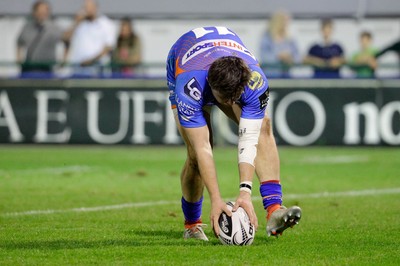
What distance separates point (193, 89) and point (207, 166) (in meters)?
0.56

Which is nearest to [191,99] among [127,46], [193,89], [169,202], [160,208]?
[193,89]

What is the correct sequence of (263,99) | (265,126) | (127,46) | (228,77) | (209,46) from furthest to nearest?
(127,46), (265,126), (209,46), (263,99), (228,77)

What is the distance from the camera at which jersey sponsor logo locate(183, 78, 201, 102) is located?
333 inches

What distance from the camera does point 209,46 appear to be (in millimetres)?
8969

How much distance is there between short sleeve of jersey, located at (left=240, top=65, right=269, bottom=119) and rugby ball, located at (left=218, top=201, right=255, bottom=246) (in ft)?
2.28

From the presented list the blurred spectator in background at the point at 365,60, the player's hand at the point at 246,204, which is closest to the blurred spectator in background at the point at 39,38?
the blurred spectator in background at the point at 365,60

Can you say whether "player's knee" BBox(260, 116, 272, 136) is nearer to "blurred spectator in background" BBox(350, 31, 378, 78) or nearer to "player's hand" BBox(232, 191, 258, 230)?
"player's hand" BBox(232, 191, 258, 230)

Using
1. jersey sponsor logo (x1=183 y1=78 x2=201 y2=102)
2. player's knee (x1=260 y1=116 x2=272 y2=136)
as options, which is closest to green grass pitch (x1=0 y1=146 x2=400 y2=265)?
player's knee (x1=260 y1=116 x2=272 y2=136)

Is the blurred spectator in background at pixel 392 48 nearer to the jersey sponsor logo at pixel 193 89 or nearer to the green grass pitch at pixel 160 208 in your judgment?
the green grass pitch at pixel 160 208

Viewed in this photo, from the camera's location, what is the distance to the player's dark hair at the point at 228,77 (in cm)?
820

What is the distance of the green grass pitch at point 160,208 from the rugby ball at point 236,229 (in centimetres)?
10

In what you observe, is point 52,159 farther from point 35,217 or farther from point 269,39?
point 35,217

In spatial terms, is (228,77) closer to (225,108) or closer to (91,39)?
(225,108)

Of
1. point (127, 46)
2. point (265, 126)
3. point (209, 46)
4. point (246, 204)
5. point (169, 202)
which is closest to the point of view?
point (246, 204)
